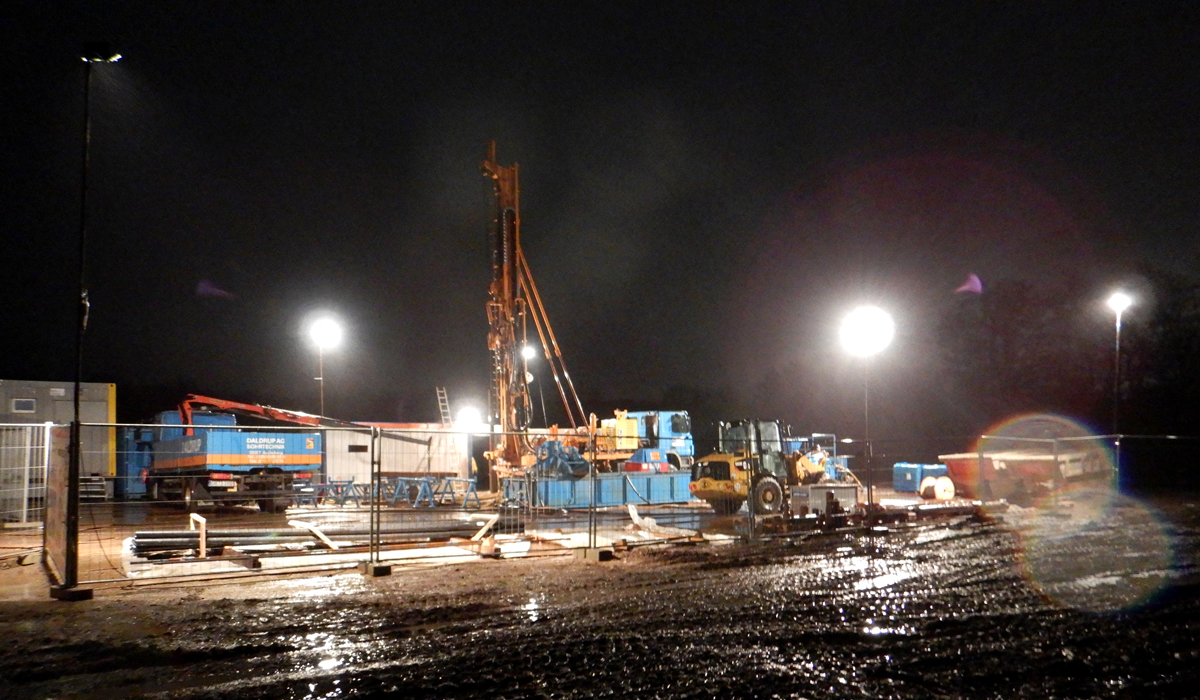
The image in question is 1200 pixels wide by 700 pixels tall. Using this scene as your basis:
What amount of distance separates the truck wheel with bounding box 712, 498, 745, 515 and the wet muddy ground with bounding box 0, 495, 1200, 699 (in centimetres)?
794

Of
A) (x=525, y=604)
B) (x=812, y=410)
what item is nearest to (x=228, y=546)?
(x=525, y=604)

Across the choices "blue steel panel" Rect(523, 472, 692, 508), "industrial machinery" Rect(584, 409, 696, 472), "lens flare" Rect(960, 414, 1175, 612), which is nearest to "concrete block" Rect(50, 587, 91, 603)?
"blue steel panel" Rect(523, 472, 692, 508)

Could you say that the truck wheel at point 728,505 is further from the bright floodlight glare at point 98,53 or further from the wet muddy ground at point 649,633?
the bright floodlight glare at point 98,53

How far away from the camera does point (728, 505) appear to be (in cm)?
2033

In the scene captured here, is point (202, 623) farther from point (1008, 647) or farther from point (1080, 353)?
point (1080, 353)

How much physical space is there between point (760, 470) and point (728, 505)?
1197mm

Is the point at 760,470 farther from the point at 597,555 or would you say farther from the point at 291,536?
the point at 291,536

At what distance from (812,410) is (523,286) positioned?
35437mm

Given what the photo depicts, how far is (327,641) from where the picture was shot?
24.2ft

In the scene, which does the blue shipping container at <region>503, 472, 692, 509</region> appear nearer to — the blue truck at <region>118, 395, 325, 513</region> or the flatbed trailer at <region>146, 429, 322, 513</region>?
the blue truck at <region>118, 395, 325, 513</region>

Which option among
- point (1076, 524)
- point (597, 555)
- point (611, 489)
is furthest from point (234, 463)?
point (1076, 524)

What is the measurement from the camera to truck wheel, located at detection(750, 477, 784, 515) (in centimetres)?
1989

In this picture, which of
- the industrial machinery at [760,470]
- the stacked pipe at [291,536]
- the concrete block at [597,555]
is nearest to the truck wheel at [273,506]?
the stacked pipe at [291,536]

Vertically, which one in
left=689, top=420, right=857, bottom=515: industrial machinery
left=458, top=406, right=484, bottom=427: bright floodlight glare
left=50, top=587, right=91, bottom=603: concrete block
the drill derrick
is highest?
the drill derrick
